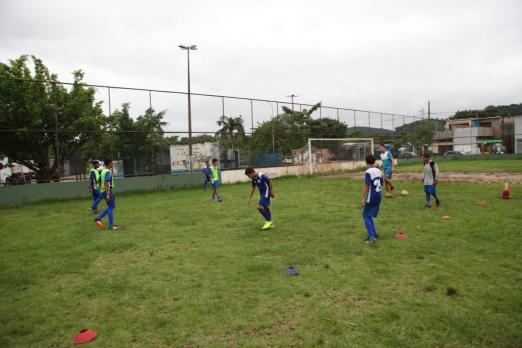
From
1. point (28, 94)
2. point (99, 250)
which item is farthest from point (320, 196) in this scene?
point (28, 94)

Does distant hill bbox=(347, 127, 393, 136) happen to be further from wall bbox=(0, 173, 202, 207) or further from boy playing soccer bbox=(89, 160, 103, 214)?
boy playing soccer bbox=(89, 160, 103, 214)

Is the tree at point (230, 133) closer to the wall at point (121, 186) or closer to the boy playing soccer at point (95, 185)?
the wall at point (121, 186)

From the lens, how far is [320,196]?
1447 centimetres

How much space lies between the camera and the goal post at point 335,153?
27.8 metres

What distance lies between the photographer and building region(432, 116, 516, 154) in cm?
3991

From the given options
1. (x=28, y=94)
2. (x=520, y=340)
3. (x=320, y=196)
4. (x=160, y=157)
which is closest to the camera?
(x=520, y=340)

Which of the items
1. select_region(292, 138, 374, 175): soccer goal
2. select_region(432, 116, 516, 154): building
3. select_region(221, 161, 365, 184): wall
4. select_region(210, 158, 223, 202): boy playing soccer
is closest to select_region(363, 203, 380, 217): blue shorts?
select_region(210, 158, 223, 202): boy playing soccer

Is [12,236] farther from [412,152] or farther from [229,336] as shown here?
[412,152]

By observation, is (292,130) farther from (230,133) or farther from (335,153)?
(230,133)

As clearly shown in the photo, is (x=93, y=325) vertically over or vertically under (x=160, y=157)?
under

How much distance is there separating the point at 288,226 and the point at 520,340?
587 centimetres

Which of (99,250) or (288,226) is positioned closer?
(99,250)

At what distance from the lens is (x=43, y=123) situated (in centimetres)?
1834

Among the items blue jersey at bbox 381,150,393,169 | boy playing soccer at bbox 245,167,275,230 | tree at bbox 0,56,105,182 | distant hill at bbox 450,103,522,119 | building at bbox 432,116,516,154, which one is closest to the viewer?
boy playing soccer at bbox 245,167,275,230
